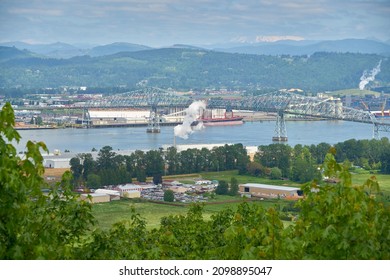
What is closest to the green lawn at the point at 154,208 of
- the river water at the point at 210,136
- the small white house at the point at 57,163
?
the small white house at the point at 57,163

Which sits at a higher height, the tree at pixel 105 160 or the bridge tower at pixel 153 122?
the bridge tower at pixel 153 122

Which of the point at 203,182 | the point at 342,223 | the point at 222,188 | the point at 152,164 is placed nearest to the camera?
the point at 342,223

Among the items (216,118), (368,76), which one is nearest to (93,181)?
(368,76)

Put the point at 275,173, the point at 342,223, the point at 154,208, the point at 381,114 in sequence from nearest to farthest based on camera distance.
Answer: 1. the point at 342,223
2. the point at 154,208
3. the point at 275,173
4. the point at 381,114

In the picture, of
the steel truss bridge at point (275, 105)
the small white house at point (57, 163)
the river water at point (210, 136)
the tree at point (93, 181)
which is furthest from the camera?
the steel truss bridge at point (275, 105)

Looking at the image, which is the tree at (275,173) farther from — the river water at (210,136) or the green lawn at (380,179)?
the river water at (210,136)

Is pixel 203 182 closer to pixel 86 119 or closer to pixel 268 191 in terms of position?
pixel 268 191

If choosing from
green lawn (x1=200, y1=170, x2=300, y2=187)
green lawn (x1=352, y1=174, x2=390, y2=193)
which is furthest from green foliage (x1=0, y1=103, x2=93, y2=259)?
green lawn (x1=200, y1=170, x2=300, y2=187)
